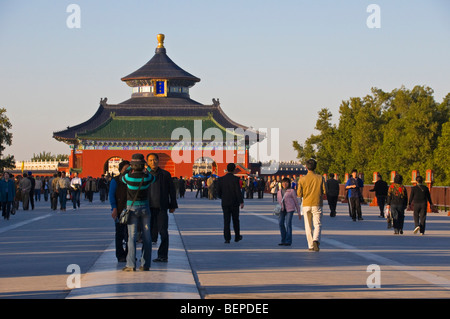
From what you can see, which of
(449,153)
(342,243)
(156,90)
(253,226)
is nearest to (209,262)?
(342,243)

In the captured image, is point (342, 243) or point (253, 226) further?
point (253, 226)

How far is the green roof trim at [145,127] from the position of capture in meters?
93.8

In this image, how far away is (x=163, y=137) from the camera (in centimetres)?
9344

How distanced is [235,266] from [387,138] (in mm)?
47474

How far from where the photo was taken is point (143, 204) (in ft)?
43.9

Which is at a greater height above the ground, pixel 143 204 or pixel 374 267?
pixel 143 204

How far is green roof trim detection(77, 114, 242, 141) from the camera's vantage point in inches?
3691

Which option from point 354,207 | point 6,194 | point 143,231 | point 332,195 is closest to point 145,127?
point 332,195

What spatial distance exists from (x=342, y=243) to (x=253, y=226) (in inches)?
251

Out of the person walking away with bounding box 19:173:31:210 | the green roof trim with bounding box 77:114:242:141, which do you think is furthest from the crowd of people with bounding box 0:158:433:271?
the green roof trim with bounding box 77:114:242:141

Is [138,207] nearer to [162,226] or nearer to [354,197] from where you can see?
[162,226]

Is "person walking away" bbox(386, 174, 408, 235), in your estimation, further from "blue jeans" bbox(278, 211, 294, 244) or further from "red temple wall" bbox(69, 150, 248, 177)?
"red temple wall" bbox(69, 150, 248, 177)

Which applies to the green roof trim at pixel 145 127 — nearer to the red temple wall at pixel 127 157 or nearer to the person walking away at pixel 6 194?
the red temple wall at pixel 127 157
